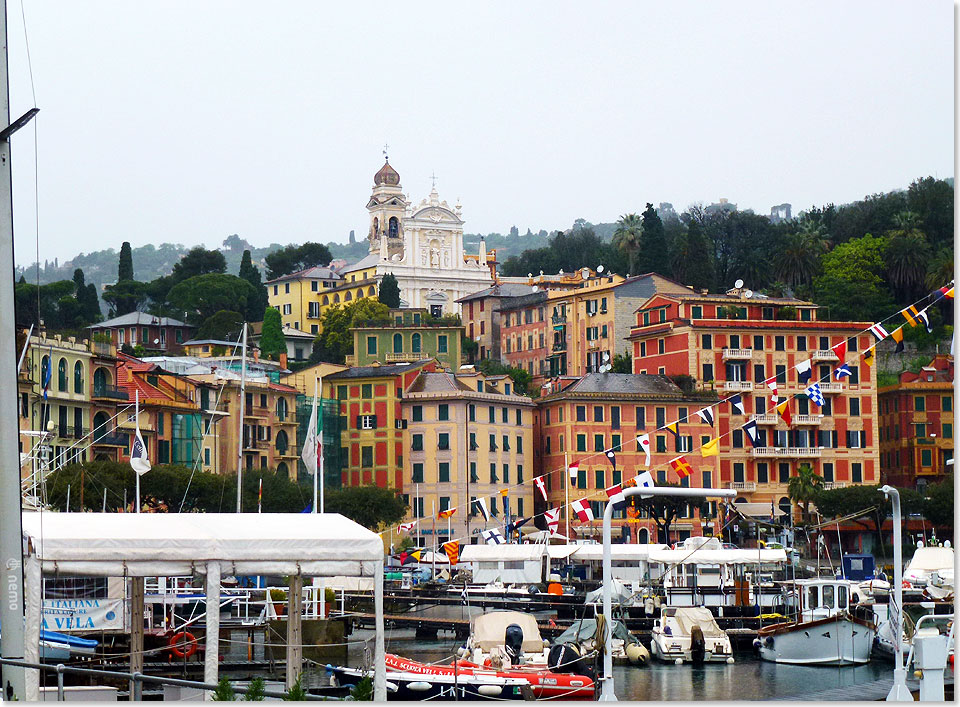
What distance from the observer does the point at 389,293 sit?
127500 mm

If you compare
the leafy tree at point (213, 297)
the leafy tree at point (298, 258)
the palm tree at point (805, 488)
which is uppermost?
the leafy tree at point (298, 258)

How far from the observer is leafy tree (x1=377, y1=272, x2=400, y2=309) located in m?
126

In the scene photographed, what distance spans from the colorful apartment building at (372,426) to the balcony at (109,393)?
52.9ft

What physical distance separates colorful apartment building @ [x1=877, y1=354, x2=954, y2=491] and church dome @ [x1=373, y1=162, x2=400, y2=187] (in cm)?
7834

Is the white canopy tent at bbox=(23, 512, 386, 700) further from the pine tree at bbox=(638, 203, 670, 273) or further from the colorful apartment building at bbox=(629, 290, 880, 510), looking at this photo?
the pine tree at bbox=(638, 203, 670, 273)

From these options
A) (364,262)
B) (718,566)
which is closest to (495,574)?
(718,566)

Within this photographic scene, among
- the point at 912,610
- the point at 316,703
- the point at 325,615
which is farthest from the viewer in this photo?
the point at 912,610

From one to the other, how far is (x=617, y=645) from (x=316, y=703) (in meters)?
25.8

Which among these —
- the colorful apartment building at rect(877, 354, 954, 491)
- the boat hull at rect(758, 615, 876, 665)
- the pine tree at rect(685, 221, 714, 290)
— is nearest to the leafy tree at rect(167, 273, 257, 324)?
the pine tree at rect(685, 221, 714, 290)

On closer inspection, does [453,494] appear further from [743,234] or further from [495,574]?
[743,234]

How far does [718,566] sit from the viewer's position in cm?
5175

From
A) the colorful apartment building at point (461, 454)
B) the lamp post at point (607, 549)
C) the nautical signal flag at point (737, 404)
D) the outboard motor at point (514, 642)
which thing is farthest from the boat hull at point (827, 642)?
the colorful apartment building at point (461, 454)

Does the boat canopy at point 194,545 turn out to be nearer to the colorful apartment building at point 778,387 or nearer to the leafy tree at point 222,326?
the colorful apartment building at point 778,387

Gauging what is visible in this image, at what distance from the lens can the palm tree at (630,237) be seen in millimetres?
127531
